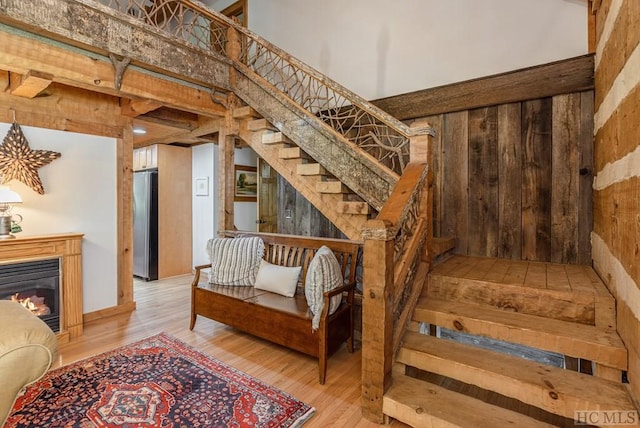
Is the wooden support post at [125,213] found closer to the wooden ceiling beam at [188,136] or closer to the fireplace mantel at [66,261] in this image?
the wooden ceiling beam at [188,136]

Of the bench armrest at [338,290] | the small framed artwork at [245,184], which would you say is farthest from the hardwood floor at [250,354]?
the small framed artwork at [245,184]

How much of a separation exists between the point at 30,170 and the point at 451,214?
4147 mm

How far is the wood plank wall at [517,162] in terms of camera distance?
2662 mm

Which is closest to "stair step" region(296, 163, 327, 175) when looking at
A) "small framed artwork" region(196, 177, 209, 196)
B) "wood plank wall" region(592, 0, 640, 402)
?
"wood plank wall" region(592, 0, 640, 402)

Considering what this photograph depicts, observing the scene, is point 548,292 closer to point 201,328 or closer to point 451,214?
point 451,214

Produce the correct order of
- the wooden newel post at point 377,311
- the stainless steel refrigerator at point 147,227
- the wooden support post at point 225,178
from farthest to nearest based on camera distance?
the stainless steel refrigerator at point 147,227 < the wooden support post at point 225,178 < the wooden newel post at point 377,311

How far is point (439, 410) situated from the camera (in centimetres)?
162

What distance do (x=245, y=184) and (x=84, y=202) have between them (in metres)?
2.60

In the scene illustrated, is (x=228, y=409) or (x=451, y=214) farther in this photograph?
(x=451, y=214)

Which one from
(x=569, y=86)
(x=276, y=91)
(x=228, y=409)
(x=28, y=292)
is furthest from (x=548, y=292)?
(x=28, y=292)

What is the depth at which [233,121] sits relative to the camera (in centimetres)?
377

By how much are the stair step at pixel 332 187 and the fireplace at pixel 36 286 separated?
8.49 feet

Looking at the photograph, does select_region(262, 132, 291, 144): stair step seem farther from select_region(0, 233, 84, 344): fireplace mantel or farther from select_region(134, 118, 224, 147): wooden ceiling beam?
select_region(0, 233, 84, 344): fireplace mantel

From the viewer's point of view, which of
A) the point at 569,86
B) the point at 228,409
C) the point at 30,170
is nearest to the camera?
the point at 228,409
